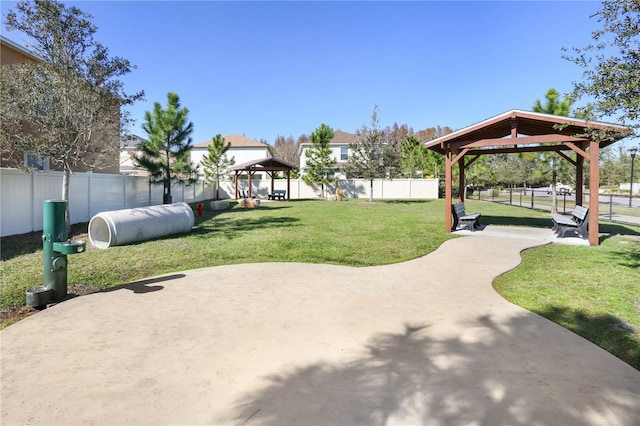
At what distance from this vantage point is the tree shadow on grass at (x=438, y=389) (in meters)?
2.46

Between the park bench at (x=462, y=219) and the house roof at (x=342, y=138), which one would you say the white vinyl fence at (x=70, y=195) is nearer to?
the park bench at (x=462, y=219)

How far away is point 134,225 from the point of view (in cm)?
898

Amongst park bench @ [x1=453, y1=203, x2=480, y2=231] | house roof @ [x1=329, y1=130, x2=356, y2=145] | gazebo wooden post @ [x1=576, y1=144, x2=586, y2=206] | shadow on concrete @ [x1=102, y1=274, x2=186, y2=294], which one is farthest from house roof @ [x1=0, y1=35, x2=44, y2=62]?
house roof @ [x1=329, y1=130, x2=356, y2=145]

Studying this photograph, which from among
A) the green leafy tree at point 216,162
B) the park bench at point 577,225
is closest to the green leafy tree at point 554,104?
the park bench at point 577,225

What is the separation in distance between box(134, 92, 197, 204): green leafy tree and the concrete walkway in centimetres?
1456

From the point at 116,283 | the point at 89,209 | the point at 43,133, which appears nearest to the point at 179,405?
the point at 116,283

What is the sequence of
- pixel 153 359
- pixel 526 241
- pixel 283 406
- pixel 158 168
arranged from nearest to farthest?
1. pixel 283 406
2. pixel 153 359
3. pixel 526 241
4. pixel 158 168

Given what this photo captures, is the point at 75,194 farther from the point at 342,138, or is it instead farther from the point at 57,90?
the point at 342,138

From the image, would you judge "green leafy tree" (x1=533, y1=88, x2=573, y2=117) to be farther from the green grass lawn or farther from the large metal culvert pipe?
the large metal culvert pipe

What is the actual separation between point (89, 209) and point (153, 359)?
1227 cm

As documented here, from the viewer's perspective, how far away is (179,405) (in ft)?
8.52

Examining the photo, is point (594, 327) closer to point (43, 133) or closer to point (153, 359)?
point (153, 359)

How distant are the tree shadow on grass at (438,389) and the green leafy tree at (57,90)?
393 inches

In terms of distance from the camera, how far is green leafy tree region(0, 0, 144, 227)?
29.2 ft
